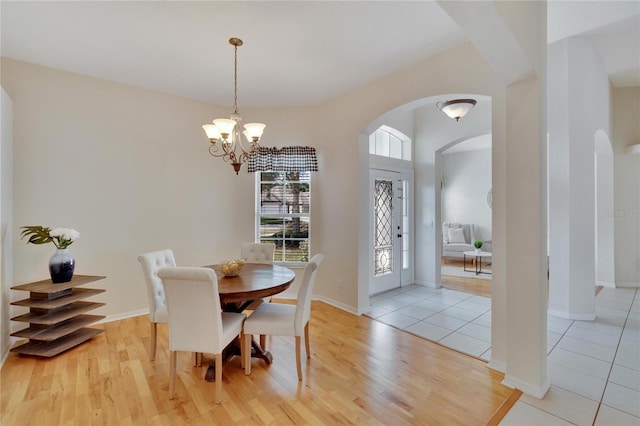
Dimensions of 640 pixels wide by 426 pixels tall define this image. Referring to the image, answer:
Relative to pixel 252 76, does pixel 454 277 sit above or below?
below

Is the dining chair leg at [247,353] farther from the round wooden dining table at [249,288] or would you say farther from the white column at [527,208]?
the white column at [527,208]

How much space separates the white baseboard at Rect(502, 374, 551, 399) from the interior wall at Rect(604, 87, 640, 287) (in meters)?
4.69

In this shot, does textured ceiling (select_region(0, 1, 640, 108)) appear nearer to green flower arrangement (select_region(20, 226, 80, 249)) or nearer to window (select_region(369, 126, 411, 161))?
window (select_region(369, 126, 411, 161))

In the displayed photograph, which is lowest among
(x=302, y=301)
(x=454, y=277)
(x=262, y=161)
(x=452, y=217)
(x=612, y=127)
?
(x=454, y=277)

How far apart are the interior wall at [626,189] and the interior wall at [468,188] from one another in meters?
2.70

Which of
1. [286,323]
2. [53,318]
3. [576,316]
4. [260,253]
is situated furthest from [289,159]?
[576,316]

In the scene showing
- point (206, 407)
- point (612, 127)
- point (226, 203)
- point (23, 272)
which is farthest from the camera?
point (612, 127)

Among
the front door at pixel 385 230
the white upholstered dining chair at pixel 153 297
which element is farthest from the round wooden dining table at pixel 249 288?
the front door at pixel 385 230

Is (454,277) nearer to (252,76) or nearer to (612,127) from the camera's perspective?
(612,127)

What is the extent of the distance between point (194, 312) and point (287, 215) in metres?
2.56

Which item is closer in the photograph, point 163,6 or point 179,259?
point 163,6

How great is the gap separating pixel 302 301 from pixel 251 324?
448 millimetres

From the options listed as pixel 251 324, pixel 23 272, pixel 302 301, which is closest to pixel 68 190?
pixel 23 272

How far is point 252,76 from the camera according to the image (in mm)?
3293
